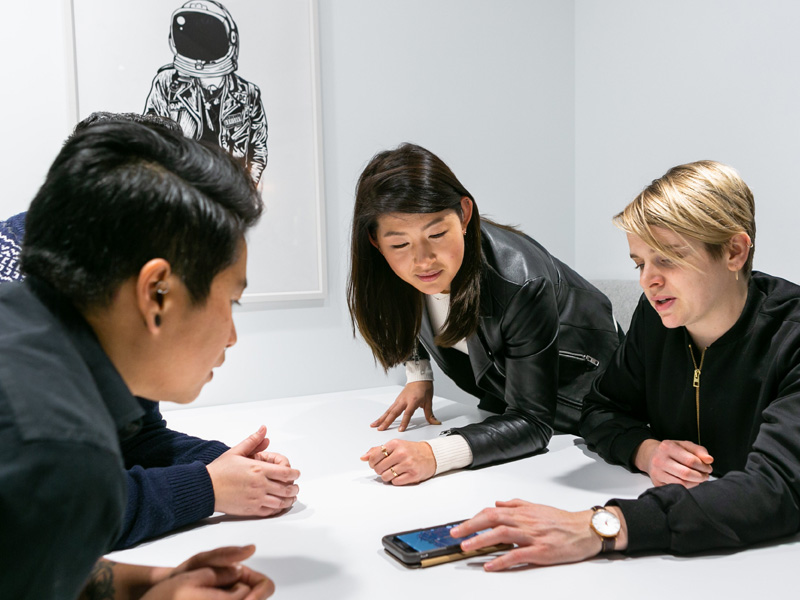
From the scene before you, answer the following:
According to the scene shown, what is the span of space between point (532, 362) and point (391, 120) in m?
1.23

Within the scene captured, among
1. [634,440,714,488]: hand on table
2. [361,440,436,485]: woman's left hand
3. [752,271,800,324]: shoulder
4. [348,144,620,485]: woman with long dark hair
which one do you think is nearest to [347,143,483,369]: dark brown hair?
[348,144,620,485]: woman with long dark hair

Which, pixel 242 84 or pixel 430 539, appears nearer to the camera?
pixel 430 539

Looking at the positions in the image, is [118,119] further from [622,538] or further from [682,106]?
[682,106]

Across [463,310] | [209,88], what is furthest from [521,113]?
[463,310]

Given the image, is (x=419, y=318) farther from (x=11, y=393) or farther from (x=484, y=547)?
(x=11, y=393)

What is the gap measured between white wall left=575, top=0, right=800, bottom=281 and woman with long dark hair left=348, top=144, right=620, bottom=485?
2.22ft

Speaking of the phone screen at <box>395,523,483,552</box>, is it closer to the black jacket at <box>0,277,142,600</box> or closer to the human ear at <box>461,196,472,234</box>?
the black jacket at <box>0,277,142,600</box>

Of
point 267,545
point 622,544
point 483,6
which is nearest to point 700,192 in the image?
point 622,544

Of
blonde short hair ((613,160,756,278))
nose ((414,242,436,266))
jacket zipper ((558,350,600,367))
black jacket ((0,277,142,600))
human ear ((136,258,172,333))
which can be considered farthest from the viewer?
jacket zipper ((558,350,600,367))

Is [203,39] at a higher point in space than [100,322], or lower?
higher

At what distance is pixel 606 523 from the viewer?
3.17ft

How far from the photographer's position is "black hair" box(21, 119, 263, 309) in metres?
0.63

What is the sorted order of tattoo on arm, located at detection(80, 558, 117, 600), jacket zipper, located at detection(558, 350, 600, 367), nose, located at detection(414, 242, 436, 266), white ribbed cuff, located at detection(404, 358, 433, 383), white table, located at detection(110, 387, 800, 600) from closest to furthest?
1. tattoo on arm, located at detection(80, 558, 117, 600)
2. white table, located at detection(110, 387, 800, 600)
3. nose, located at detection(414, 242, 436, 266)
4. jacket zipper, located at detection(558, 350, 600, 367)
5. white ribbed cuff, located at detection(404, 358, 433, 383)

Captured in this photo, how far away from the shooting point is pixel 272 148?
2.22 metres
